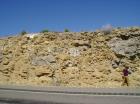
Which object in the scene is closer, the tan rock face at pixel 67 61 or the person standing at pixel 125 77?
the person standing at pixel 125 77

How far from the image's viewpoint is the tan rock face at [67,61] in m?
26.5

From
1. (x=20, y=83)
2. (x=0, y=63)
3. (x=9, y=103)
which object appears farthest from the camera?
(x=0, y=63)

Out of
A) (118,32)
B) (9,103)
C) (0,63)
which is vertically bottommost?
(9,103)

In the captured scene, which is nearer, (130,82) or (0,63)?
(130,82)

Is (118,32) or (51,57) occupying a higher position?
(118,32)

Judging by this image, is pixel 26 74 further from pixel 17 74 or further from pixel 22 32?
pixel 22 32

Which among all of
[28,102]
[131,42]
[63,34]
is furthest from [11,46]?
[28,102]

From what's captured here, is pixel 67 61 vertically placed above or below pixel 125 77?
above

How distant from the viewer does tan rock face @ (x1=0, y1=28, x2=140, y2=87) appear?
26.5m

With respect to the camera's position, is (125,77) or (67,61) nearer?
(125,77)

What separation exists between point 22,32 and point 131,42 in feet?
49.7

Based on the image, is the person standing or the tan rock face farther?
the tan rock face

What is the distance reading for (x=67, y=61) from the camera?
28875 millimetres

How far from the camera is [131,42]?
89.8 feet
